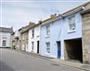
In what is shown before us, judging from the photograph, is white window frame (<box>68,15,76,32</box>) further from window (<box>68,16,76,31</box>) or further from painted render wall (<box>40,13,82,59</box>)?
painted render wall (<box>40,13,82,59</box>)

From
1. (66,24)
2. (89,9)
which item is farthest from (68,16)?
(89,9)

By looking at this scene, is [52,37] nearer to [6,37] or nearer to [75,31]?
[75,31]

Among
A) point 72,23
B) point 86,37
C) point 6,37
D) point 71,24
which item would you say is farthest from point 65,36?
point 6,37

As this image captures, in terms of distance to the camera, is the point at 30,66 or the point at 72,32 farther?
the point at 72,32

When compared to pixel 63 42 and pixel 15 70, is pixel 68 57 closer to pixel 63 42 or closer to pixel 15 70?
pixel 63 42

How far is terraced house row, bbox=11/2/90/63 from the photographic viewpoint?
57.6 feet

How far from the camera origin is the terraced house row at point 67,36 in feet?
57.6

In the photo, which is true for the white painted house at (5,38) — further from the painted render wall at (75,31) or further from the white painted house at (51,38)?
the painted render wall at (75,31)

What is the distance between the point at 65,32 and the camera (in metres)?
21.7

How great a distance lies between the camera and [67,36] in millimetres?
21203

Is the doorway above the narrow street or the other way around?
above

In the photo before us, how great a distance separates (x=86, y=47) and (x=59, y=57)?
6.57 metres

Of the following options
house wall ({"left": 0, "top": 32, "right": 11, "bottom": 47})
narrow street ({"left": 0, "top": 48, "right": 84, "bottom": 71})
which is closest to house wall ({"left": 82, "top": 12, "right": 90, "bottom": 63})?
narrow street ({"left": 0, "top": 48, "right": 84, "bottom": 71})

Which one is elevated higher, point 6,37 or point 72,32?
point 6,37
